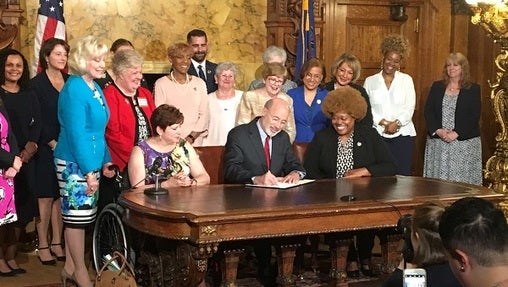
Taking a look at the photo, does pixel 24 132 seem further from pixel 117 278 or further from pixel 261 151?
pixel 117 278

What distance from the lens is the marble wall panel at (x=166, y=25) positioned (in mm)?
7766

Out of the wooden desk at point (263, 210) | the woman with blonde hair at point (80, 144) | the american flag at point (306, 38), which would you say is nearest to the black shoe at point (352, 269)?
the wooden desk at point (263, 210)

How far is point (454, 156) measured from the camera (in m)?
7.52

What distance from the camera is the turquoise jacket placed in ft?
16.9

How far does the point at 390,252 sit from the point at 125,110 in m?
1.93

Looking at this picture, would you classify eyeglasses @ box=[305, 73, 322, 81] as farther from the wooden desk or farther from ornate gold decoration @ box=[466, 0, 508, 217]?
the wooden desk

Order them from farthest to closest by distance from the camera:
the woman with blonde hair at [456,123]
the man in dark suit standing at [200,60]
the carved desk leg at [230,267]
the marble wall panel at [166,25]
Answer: the marble wall panel at [166,25] < the woman with blonde hair at [456,123] < the man in dark suit standing at [200,60] < the carved desk leg at [230,267]

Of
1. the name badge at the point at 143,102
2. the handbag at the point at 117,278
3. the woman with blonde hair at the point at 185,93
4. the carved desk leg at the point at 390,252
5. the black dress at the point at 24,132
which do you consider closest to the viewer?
the handbag at the point at 117,278

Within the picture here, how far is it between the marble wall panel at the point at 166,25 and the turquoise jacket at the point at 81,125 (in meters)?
2.42

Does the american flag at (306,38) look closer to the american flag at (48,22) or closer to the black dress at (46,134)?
the american flag at (48,22)

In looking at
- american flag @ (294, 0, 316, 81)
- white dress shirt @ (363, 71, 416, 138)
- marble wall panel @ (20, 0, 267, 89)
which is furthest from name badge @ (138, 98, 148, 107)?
american flag @ (294, 0, 316, 81)

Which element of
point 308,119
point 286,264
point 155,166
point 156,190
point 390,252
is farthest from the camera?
point 308,119

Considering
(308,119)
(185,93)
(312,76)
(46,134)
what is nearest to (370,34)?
(312,76)

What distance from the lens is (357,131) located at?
19.1 ft
